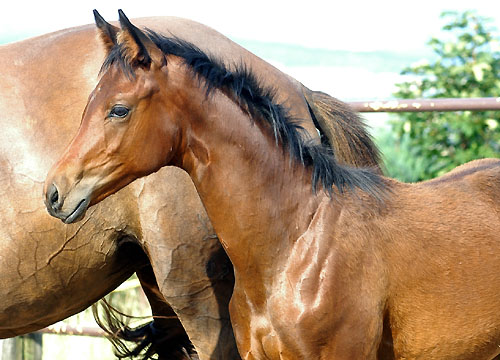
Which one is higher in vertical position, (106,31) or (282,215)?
(106,31)

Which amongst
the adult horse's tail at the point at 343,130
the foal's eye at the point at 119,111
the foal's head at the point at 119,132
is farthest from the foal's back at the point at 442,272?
the foal's eye at the point at 119,111

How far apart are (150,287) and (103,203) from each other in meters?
0.72

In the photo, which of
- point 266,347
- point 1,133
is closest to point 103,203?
point 1,133

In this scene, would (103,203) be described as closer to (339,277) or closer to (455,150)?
(339,277)

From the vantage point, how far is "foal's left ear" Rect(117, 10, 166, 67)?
2.54 meters

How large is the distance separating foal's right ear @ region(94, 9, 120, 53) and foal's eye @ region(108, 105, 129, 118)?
0.98ft

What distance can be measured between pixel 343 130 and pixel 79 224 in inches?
48.4

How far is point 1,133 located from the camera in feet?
10.00

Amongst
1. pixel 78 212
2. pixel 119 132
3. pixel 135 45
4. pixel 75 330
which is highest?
pixel 135 45

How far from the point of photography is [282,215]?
8.89ft

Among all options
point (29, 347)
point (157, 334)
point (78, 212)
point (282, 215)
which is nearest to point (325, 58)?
point (29, 347)

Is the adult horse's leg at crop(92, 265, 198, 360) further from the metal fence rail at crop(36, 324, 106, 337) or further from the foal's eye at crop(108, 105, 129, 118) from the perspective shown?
the foal's eye at crop(108, 105, 129, 118)

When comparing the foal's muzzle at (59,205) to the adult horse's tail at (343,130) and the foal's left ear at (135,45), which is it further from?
the adult horse's tail at (343,130)

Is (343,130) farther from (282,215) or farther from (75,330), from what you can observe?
(75,330)
